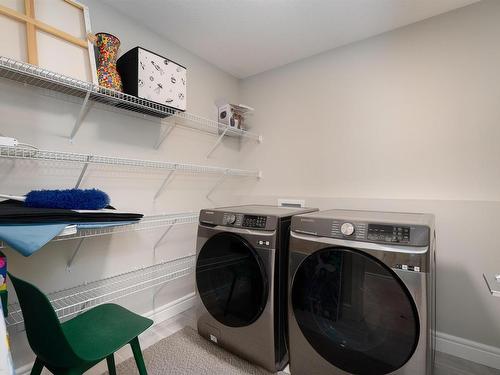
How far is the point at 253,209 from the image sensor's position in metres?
1.71

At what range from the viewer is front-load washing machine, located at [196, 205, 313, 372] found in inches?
52.9

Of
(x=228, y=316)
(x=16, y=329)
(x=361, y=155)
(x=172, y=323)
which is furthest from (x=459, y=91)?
(x=16, y=329)

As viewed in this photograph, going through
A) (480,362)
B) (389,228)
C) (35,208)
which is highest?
(35,208)

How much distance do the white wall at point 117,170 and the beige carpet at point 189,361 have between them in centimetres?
40

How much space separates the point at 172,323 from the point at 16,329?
97 centimetres

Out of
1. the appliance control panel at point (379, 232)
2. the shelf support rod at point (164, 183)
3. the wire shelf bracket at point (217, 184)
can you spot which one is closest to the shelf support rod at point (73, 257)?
the shelf support rod at point (164, 183)

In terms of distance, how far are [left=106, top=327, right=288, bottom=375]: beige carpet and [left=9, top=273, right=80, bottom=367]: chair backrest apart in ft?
2.32

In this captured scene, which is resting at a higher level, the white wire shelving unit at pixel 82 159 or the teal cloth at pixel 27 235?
the white wire shelving unit at pixel 82 159

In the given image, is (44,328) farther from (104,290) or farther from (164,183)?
(164,183)

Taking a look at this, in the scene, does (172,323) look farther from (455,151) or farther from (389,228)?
(455,151)

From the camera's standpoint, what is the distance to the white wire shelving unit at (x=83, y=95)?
44.1 inches

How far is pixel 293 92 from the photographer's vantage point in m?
2.27

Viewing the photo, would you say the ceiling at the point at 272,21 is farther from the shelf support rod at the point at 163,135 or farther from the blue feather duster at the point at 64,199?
the blue feather duster at the point at 64,199

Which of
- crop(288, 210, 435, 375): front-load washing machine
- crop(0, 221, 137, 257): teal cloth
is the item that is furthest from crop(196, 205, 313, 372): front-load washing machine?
crop(0, 221, 137, 257): teal cloth
